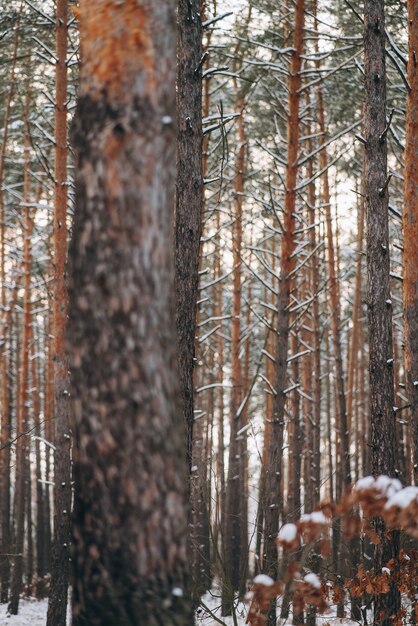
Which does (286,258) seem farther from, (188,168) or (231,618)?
(231,618)

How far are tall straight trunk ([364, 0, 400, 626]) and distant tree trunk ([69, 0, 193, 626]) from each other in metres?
4.30

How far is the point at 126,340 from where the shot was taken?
290cm

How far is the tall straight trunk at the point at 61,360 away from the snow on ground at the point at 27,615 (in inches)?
124

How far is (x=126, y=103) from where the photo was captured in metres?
3.00

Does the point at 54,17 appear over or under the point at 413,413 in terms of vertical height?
over

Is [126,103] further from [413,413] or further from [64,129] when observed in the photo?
[64,129]

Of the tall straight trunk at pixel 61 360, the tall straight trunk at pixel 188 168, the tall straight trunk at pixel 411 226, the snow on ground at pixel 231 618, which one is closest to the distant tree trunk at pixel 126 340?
the snow on ground at pixel 231 618

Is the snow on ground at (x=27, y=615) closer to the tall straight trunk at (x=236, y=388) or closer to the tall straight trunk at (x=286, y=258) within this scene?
the tall straight trunk at (x=236, y=388)

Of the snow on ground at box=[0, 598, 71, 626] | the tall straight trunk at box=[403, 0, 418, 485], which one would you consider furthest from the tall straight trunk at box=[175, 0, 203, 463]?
the snow on ground at box=[0, 598, 71, 626]

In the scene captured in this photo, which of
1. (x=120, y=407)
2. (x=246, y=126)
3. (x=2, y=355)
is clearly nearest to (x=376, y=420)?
(x=120, y=407)

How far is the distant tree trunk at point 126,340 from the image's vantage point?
111 inches

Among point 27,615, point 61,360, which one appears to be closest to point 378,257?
Answer: point 61,360

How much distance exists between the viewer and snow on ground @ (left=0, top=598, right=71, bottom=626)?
13125 millimetres

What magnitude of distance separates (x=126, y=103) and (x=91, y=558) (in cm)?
185
